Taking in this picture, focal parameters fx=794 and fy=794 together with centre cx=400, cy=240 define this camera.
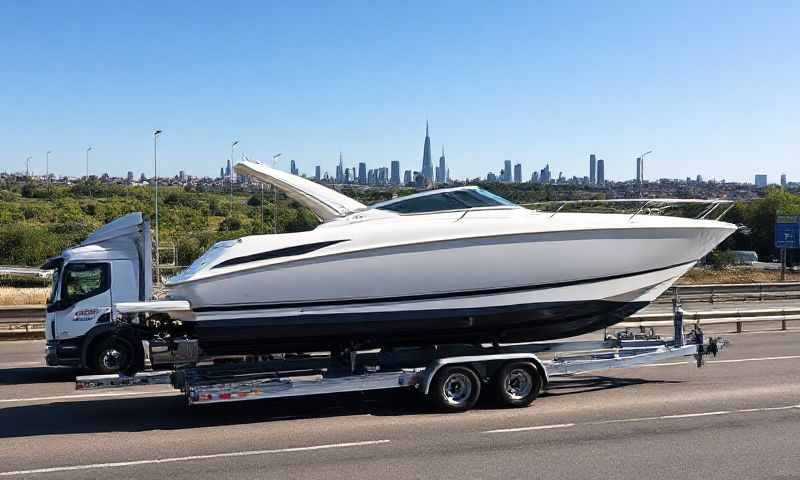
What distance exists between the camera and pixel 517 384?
10.5 meters

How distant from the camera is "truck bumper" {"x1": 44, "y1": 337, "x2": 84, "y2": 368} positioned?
13.3 metres

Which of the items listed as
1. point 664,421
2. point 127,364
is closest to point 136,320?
point 127,364

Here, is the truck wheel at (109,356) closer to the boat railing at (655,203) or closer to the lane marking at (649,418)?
the lane marking at (649,418)

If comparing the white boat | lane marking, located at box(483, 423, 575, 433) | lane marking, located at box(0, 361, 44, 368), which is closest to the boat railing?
the white boat

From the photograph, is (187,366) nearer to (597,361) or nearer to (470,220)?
(470,220)

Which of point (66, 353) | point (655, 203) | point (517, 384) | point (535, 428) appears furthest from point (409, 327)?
point (66, 353)

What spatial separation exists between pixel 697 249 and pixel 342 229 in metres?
5.20

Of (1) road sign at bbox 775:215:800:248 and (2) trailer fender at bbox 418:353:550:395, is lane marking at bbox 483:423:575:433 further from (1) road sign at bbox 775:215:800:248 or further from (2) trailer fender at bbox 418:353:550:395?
(1) road sign at bbox 775:215:800:248

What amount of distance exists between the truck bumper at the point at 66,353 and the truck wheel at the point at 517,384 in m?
7.32

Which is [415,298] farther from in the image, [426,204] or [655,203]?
[655,203]

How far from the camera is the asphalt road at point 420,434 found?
783 cm

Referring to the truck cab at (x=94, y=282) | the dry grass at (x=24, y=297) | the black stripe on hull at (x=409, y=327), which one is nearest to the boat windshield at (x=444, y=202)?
the black stripe on hull at (x=409, y=327)

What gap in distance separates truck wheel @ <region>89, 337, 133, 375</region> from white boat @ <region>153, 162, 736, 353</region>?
3.22m

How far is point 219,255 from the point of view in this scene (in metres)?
10.0
